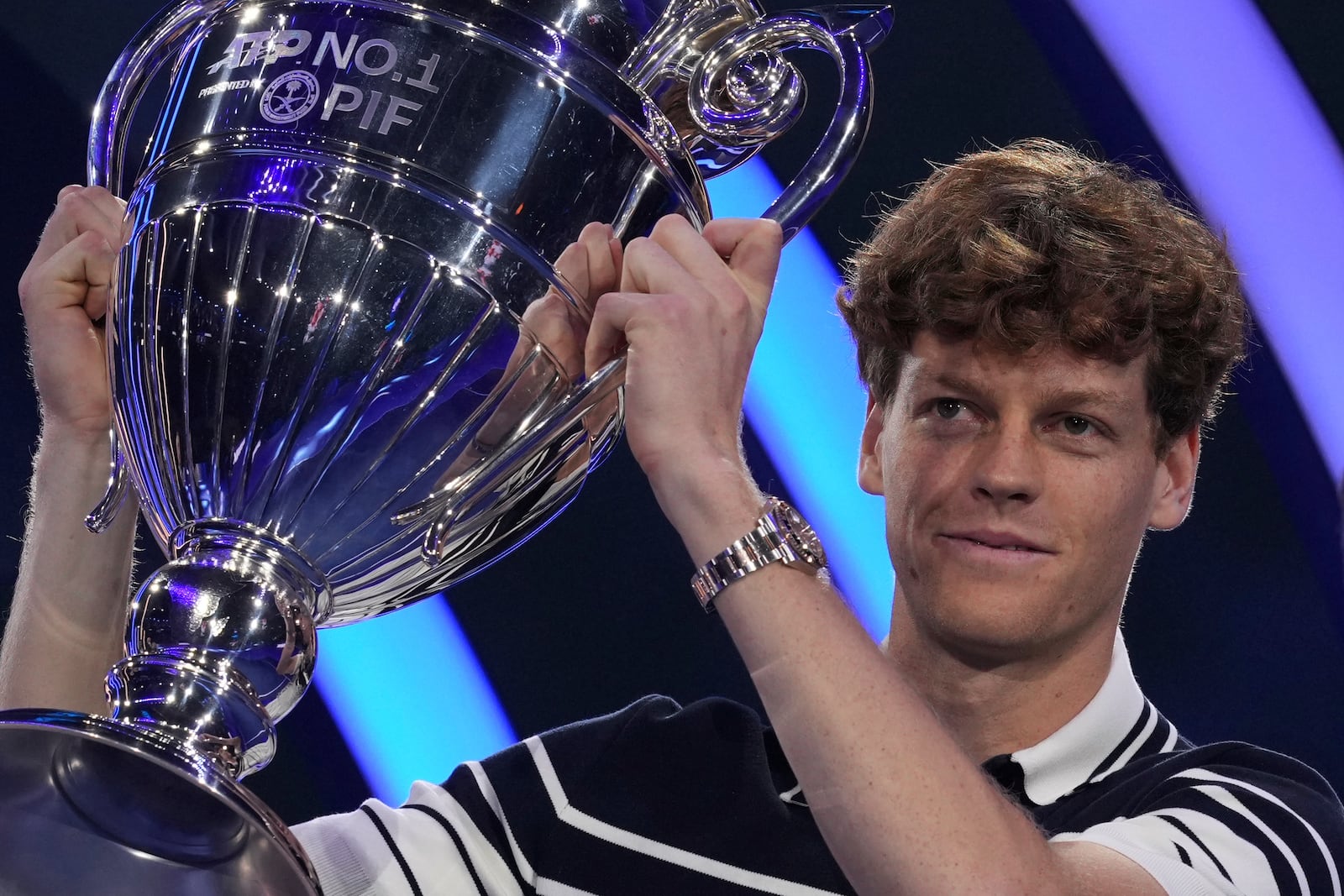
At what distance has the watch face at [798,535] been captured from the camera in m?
0.89

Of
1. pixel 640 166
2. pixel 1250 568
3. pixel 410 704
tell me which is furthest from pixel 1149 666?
pixel 640 166

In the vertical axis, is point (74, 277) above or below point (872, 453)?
above

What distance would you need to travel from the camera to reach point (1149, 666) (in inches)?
77.5

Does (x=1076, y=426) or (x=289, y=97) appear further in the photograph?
(x=1076, y=426)

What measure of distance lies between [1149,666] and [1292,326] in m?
0.49

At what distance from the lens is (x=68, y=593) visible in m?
1.11

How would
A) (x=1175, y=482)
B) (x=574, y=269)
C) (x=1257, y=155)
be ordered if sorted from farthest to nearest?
(x=1257, y=155), (x=1175, y=482), (x=574, y=269)

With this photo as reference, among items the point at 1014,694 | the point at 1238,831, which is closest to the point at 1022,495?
the point at 1014,694

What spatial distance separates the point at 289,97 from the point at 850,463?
1.28 meters

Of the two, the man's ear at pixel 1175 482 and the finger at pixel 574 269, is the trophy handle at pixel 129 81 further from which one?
the man's ear at pixel 1175 482

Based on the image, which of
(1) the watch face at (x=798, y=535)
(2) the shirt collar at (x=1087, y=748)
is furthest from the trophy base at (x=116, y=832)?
(2) the shirt collar at (x=1087, y=748)

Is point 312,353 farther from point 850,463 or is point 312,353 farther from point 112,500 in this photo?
point 850,463

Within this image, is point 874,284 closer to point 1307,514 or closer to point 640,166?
point 640,166

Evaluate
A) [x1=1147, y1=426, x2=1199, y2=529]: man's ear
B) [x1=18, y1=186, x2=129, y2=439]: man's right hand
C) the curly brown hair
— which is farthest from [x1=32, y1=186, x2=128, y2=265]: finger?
[x1=1147, y1=426, x2=1199, y2=529]: man's ear
